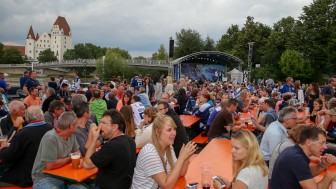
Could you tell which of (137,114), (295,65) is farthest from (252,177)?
(295,65)

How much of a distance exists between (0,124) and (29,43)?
13235 centimetres

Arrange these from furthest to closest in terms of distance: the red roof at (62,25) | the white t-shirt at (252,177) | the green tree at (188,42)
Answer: the red roof at (62,25)
the green tree at (188,42)
the white t-shirt at (252,177)

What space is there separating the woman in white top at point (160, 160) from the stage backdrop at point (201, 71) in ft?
75.4

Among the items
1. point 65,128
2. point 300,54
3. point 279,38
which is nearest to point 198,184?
point 65,128

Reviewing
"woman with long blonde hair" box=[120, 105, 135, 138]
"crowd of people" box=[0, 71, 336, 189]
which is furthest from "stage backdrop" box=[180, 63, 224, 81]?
"woman with long blonde hair" box=[120, 105, 135, 138]

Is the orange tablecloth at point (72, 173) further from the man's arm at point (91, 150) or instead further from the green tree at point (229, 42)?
the green tree at point (229, 42)

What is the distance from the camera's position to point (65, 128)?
3.27 meters

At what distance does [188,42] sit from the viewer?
1400 inches

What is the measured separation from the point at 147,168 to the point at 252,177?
835 millimetres

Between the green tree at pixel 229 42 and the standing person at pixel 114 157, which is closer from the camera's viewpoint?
the standing person at pixel 114 157

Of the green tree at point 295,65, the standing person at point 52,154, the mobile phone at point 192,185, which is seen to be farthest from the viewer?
the green tree at point 295,65

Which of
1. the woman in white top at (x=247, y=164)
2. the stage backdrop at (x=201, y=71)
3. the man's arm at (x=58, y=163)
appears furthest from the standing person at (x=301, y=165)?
the stage backdrop at (x=201, y=71)

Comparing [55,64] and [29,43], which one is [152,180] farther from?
[29,43]

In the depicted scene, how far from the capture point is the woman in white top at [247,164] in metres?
2.21
